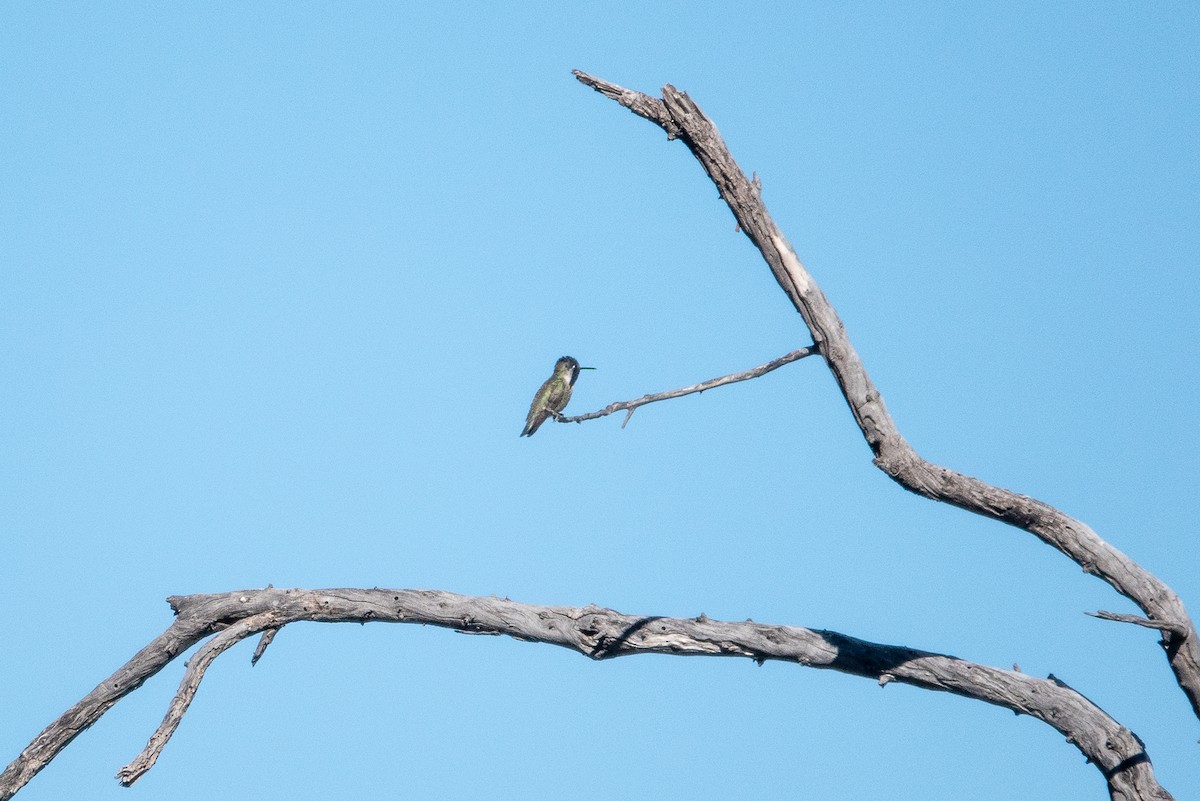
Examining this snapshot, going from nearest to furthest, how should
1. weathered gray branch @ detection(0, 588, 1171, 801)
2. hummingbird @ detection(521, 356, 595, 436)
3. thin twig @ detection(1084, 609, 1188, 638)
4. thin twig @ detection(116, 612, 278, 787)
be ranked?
thin twig @ detection(1084, 609, 1188, 638), weathered gray branch @ detection(0, 588, 1171, 801), thin twig @ detection(116, 612, 278, 787), hummingbird @ detection(521, 356, 595, 436)

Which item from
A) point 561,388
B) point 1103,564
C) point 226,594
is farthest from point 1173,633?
point 561,388

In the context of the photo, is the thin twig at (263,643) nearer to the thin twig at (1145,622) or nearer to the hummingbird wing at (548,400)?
the thin twig at (1145,622)

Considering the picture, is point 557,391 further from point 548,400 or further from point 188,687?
point 188,687

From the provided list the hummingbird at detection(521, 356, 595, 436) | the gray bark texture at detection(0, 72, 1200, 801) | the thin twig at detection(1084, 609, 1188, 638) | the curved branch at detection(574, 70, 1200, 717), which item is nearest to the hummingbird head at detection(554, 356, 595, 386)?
the hummingbird at detection(521, 356, 595, 436)

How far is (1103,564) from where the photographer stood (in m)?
7.66

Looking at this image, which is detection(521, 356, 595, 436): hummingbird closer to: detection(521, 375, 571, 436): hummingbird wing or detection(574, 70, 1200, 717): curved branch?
detection(521, 375, 571, 436): hummingbird wing

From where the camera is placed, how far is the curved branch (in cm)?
740

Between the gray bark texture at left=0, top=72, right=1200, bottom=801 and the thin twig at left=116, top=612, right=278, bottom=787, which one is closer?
the gray bark texture at left=0, top=72, right=1200, bottom=801

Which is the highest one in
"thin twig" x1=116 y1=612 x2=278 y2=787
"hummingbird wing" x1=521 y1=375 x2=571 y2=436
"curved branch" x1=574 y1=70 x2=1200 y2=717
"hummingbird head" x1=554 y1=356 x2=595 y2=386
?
"hummingbird head" x1=554 y1=356 x2=595 y2=386

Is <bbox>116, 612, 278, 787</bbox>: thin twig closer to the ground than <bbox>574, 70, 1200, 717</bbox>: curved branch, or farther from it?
closer to the ground

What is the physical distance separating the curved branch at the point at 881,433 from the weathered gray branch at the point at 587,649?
691 millimetres

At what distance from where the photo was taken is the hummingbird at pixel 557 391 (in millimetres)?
15609

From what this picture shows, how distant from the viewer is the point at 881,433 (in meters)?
7.79

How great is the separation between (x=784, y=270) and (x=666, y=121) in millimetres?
1093
